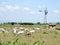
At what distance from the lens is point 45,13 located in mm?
43094

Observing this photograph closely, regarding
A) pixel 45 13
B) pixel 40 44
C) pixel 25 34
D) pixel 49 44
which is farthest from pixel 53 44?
pixel 45 13

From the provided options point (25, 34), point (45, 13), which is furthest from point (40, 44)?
point (45, 13)

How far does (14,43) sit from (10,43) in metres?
0.12

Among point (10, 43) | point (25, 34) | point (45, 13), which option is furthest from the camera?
point (45, 13)

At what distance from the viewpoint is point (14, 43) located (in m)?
6.66

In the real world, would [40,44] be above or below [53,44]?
above

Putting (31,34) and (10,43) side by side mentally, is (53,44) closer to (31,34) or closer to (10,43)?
(31,34)

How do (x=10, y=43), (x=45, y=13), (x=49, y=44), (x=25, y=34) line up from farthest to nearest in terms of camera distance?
(x=45, y=13)
(x=25, y=34)
(x=49, y=44)
(x=10, y=43)

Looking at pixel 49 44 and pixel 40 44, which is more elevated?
pixel 40 44

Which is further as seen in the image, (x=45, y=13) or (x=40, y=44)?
(x=45, y=13)

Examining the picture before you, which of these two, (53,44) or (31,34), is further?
(31,34)

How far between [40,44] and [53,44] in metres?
7.20

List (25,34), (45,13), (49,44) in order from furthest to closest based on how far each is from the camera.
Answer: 1. (45,13)
2. (25,34)
3. (49,44)

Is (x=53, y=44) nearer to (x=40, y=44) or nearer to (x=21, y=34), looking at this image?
(x=21, y=34)
